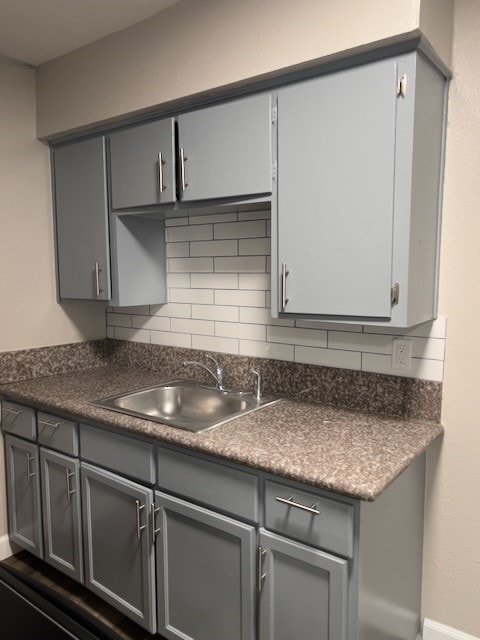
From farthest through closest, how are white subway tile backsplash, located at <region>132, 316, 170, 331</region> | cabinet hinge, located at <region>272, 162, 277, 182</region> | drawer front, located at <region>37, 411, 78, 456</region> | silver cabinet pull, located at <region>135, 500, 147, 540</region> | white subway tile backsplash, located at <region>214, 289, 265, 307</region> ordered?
white subway tile backsplash, located at <region>132, 316, 170, 331</region> → white subway tile backsplash, located at <region>214, 289, 265, 307</region> → drawer front, located at <region>37, 411, 78, 456</region> → silver cabinet pull, located at <region>135, 500, 147, 540</region> → cabinet hinge, located at <region>272, 162, 277, 182</region>

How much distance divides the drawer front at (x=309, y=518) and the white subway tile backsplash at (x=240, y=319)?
0.66 metres

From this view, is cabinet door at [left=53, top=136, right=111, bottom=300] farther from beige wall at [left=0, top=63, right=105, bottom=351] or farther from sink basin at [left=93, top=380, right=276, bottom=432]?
sink basin at [left=93, top=380, right=276, bottom=432]

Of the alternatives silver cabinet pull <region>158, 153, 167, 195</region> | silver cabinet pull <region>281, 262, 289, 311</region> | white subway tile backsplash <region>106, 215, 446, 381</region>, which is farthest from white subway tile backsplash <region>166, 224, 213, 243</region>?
silver cabinet pull <region>281, 262, 289, 311</region>

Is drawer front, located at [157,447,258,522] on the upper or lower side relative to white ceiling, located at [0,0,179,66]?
lower

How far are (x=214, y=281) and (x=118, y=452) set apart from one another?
35.7 inches

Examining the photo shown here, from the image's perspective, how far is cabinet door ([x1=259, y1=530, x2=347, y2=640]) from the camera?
4.56ft

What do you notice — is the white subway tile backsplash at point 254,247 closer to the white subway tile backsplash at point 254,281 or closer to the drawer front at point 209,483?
the white subway tile backsplash at point 254,281

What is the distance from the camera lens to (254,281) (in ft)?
7.36

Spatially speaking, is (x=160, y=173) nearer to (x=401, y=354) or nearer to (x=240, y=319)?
(x=240, y=319)

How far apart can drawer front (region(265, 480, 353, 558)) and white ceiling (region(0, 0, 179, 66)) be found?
186cm

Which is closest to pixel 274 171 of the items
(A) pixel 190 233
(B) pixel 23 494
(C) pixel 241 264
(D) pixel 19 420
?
(C) pixel 241 264

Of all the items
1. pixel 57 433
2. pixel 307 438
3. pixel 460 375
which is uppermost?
pixel 460 375

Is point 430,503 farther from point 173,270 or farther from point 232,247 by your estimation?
point 173,270

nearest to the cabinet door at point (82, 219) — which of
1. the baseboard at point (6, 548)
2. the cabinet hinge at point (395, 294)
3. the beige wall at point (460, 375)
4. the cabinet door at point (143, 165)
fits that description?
→ the cabinet door at point (143, 165)
